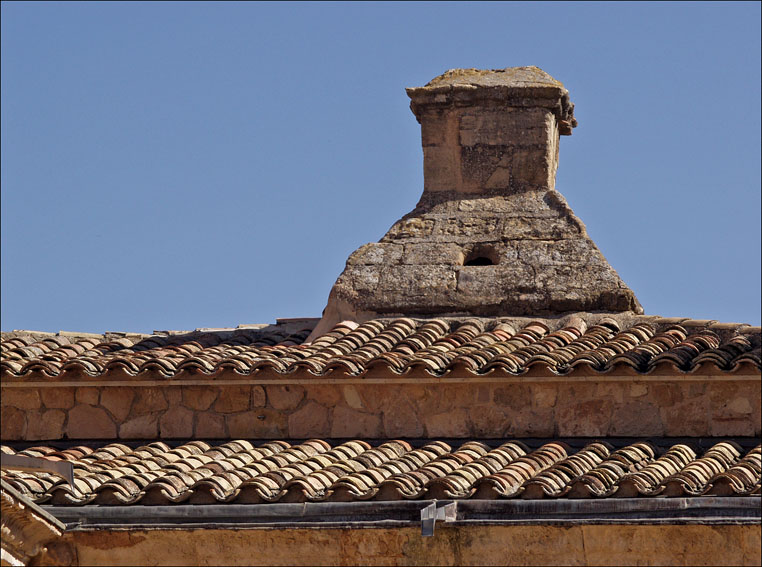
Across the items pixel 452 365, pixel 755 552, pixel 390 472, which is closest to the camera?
pixel 755 552

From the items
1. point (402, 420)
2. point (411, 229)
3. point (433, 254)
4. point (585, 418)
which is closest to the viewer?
point (585, 418)

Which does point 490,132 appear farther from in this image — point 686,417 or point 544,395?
point 686,417

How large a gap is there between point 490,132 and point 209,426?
415cm

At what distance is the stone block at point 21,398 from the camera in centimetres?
1198

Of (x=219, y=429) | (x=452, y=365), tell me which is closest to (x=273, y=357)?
(x=219, y=429)

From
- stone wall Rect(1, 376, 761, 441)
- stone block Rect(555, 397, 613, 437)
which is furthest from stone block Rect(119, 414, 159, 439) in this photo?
stone block Rect(555, 397, 613, 437)

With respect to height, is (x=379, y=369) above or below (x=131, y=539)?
above

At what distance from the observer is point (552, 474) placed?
9.95m

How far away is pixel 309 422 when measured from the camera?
11.6 m

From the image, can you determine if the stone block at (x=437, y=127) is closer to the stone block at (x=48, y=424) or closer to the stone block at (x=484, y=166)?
the stone block at (x=484, y=166)

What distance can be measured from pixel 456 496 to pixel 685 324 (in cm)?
320

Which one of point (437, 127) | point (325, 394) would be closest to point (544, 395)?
point (325, 394)

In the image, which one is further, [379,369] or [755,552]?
[379,369]

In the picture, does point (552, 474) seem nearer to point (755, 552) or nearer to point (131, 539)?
point (755, 552)
